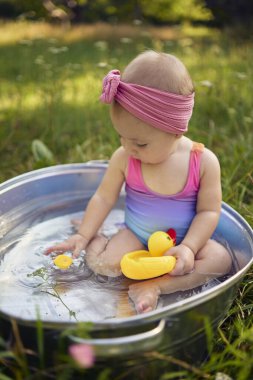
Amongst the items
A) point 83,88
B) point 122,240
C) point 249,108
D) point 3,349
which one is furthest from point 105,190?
point 83,88

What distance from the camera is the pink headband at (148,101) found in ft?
4.77

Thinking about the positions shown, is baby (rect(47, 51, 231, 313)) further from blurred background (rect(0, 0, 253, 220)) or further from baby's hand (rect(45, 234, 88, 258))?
blurred background (rect(0, 0, 253, 220))

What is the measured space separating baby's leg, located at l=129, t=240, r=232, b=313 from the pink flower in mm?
410

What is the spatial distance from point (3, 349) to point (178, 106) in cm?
75

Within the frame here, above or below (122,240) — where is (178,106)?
above

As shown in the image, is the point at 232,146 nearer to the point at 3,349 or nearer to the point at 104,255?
the point at 104,255

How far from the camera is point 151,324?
3.64 ft

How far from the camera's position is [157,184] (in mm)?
1675

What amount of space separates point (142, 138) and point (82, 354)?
662 mm

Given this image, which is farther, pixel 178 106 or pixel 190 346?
pixel 178 106

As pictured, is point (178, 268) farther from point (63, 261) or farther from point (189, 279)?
point (63, 261)

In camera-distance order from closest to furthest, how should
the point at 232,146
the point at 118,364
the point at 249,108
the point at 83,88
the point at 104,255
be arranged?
the point at 118,364 → the point at 104,255 → the point at 232,146 → the point at 249,108 → the point at 83,88

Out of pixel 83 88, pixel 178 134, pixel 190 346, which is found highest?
pixel 178 134

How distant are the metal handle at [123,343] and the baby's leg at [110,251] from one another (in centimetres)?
58
